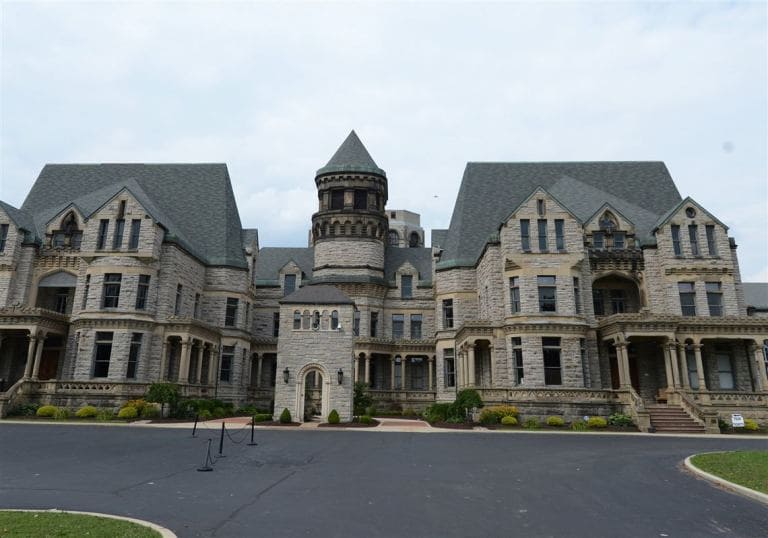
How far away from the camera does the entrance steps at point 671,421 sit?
25609 millimetres

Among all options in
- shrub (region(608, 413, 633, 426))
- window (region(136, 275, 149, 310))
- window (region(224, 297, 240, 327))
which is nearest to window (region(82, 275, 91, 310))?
window (region(136, 275, 149, 310))

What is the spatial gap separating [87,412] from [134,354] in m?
4.65

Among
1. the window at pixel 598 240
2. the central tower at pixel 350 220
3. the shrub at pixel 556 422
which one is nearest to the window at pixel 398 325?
the central tower at pixel 350 220

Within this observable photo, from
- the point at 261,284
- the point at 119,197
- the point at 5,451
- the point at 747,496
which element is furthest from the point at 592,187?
the point at 5,451

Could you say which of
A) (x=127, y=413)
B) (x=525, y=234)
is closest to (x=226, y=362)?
(x=127, y=413)

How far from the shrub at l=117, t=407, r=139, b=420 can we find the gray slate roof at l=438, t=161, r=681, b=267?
23.6 meters

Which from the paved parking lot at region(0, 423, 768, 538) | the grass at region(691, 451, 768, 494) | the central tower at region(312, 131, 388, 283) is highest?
the central tower at region(312, 131, 388, 283)

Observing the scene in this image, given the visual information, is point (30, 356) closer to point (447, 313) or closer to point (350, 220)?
point (350, 220)

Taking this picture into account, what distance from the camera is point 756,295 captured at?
50969 mm

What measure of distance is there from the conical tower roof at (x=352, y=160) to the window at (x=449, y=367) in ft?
59.5

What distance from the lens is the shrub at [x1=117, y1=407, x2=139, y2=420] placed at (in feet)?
93.0

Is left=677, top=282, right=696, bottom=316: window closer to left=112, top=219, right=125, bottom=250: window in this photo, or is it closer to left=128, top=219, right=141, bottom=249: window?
left=128, top=219, right=141, bottom=249: window

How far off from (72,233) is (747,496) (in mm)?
40626

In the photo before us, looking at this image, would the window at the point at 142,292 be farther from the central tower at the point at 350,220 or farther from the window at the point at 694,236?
the window at the point at 694,236
